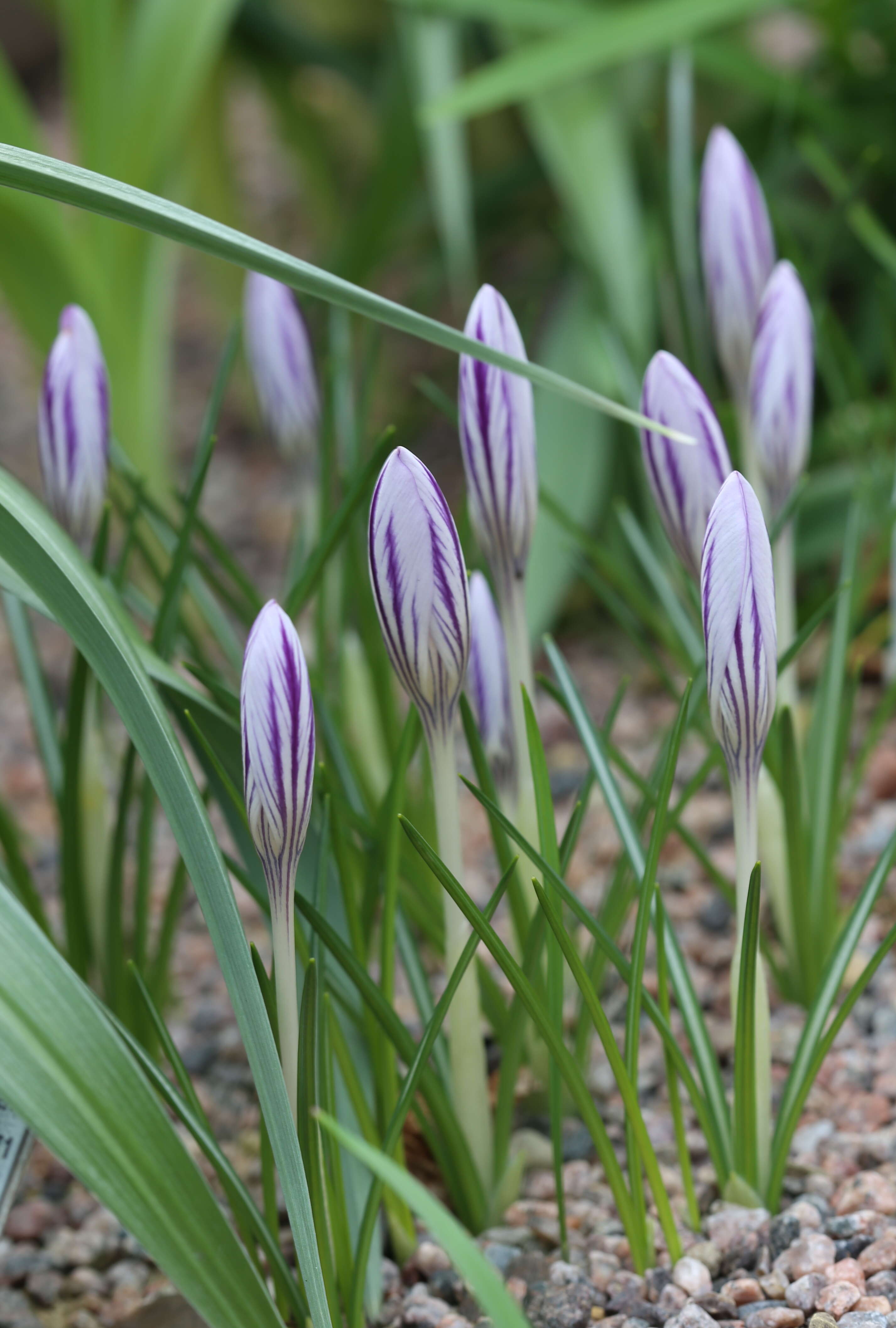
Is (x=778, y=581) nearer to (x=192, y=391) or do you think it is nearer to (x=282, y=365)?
(x=282, y=365)

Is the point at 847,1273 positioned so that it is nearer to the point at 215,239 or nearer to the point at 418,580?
the point at 418,580

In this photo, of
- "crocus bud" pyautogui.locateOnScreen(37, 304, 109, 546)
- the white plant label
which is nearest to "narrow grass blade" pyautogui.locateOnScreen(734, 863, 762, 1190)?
the white plant label

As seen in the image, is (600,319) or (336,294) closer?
(336,294)

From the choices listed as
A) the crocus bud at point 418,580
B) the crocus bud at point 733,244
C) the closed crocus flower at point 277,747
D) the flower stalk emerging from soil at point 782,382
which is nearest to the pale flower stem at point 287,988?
the closed crocus flower at point 277,747

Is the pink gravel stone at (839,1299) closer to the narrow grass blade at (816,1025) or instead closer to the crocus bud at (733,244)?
the narrow grass blade at (816,1025)

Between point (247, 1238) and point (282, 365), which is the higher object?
point (282, 365)

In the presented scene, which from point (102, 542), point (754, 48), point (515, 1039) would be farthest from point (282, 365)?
point (754, 48)

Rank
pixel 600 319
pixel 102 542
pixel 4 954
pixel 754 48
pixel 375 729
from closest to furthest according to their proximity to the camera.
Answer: pixel 4 954 < pixel 102 542 < pixel 375 729 < pixel 600 319 < pixel 754 48

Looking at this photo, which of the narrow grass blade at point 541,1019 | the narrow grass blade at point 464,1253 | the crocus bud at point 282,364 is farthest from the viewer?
the crocus bud at point 282,364

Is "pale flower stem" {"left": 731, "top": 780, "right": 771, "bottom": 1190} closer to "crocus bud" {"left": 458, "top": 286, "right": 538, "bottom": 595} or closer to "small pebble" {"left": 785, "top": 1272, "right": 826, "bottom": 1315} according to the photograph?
"small pebble" {"left": 785, "top": 1272, "right": 826, "bottom": 1315}
